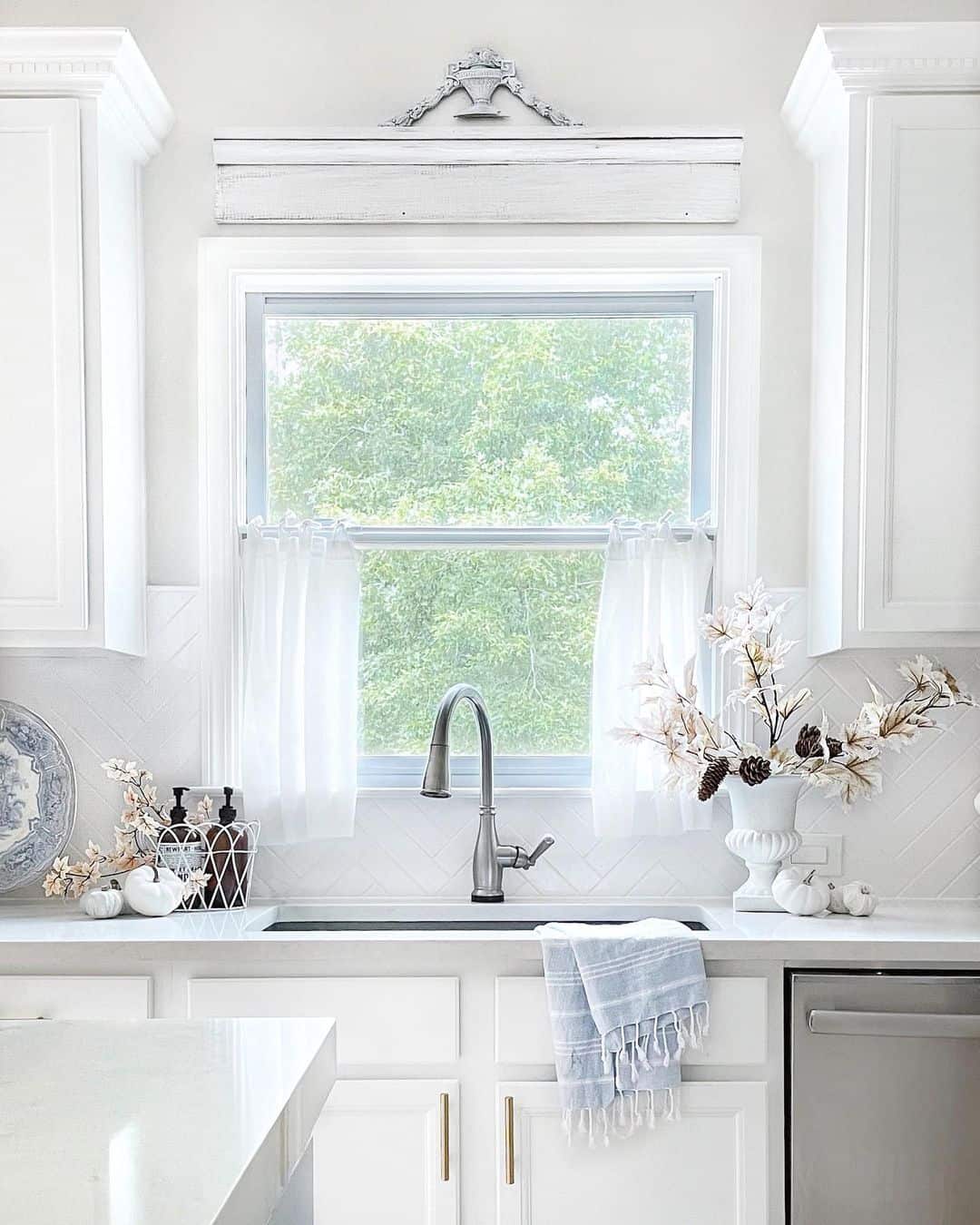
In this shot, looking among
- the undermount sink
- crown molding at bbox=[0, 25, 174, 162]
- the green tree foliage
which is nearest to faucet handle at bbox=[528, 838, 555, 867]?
the undermount sink

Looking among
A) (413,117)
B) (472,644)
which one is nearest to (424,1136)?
(472,644)

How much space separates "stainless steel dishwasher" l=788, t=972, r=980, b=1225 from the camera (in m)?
2.18

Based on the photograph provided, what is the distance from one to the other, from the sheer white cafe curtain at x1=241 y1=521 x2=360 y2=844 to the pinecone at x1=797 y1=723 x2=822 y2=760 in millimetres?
949

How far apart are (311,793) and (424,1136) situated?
2.61 feet

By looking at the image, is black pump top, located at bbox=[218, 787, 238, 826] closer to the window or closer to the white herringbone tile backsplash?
the white herringbone tile backsplash

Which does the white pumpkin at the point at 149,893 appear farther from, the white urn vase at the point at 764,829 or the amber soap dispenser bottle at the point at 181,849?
the white urn vase at the point at 764,829

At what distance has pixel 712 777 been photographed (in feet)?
8.31

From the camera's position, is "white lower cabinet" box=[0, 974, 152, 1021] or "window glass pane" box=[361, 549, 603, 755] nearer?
"white lower cabinet" box=[0, 974, 152, 1021]

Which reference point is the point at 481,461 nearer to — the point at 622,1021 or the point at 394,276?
the point at 394,276

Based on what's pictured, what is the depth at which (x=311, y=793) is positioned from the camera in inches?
109

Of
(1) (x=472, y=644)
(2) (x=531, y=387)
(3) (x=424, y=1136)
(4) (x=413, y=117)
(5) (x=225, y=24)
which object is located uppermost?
(5) (x=225, y=24)

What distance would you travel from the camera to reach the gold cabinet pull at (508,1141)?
222 centimetres

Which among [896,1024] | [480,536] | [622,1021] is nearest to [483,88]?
[480,536]

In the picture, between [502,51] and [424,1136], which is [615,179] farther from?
[424,1136]
